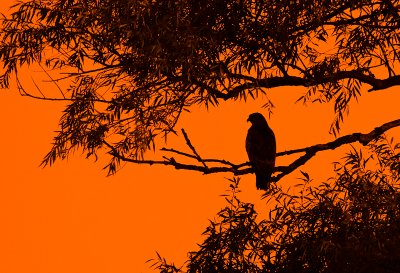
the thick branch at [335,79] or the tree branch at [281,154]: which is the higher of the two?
the thick branch at [335,79]

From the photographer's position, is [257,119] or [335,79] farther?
[257,119]

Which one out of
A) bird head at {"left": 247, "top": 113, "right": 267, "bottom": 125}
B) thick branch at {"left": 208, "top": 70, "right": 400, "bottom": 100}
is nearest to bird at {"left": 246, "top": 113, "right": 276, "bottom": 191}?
bird head at {"left": 247, "top": 113, "right": 267, "bottom": 125}

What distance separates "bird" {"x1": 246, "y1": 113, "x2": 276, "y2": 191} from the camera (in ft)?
31.4

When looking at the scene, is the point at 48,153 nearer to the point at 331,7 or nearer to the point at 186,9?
the point at 186,9

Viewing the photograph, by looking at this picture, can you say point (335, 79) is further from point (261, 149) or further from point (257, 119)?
point (257, 119)

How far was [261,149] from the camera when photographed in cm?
1026

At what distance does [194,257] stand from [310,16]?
2.67 meters

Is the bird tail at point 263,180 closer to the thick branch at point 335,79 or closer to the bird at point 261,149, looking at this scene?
the bird at point 261,149

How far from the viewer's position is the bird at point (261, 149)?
9.57 metres

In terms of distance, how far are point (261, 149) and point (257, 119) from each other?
100 cm

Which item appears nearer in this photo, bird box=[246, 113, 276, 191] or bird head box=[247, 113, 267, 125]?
bird box=[246, 113, 276, 191]

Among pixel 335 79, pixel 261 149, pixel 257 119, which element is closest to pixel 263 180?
pixel 261 149

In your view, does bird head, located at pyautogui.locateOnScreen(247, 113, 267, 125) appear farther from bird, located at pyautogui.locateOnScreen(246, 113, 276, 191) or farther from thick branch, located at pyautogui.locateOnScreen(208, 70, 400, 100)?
thick branch, located at pyautogui.locateOnScreen(208, 70, 400, 100)

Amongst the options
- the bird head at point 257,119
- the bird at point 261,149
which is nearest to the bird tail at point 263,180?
the bird at point 261,149
